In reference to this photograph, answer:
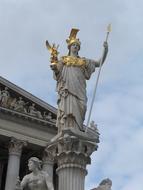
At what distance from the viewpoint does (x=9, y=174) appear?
3638cm

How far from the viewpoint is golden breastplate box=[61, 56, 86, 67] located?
9734 millimetres

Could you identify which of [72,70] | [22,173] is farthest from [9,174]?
[72,70]

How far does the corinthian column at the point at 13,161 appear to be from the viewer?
3594 centimetres

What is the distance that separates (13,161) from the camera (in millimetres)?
36812

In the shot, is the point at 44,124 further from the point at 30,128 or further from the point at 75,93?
the point at 75,93

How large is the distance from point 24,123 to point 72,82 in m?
30.2

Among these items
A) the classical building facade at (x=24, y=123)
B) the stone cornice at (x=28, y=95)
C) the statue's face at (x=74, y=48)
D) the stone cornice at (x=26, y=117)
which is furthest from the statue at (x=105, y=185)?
the stone cornice at (x=28, y=95)

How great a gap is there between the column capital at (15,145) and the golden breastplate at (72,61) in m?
27.9

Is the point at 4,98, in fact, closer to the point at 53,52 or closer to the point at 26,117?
the point at 26,117

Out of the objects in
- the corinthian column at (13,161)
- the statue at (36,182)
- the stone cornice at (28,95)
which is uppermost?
the stone cornice at (28,95)

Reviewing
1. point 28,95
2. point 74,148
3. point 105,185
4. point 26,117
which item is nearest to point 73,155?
point 74,148

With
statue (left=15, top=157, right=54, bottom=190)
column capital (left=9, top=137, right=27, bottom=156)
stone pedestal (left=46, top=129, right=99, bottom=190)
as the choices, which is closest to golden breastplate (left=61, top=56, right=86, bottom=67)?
stone pedestal (left=46, top=129, right=99, bottom=190)

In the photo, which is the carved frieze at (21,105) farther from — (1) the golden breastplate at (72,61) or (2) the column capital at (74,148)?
(2) the column capital at (74,148)

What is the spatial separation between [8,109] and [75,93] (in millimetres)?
29373
